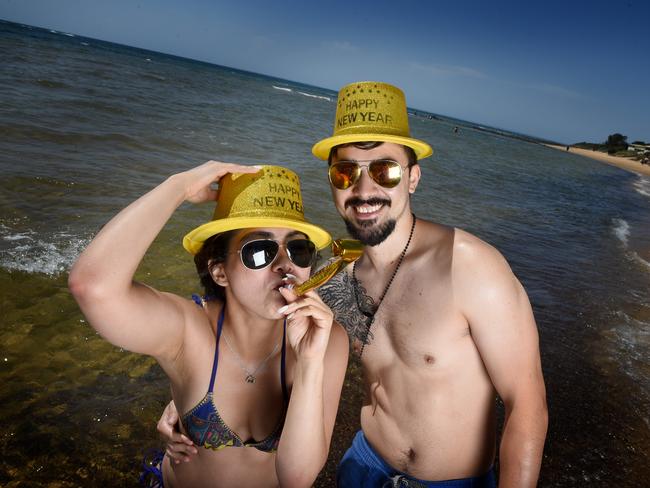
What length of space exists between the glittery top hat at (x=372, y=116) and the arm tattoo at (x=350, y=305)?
97 centimetres

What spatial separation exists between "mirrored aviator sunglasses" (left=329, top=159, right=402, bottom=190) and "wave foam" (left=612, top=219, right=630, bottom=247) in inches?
459

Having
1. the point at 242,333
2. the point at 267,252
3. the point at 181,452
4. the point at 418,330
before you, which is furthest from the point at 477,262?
the point at 181,452

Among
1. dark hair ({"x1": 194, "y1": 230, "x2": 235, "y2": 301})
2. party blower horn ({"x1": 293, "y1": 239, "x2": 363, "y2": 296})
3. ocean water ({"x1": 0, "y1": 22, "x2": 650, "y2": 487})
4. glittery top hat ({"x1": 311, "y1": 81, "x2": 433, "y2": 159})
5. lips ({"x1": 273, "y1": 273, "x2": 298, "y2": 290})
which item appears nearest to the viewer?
party blower horn ({"x1": 293, "y1": 239, "x2": 363, "y2": 296})

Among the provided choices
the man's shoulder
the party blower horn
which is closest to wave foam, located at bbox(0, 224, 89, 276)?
the party blower horn

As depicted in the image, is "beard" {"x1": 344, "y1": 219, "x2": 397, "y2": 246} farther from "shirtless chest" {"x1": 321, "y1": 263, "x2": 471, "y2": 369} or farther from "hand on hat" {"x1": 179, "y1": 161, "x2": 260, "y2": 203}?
"hand on hat" {"x1": 179, "y1": 161, "x2": 260, "y2": 203}

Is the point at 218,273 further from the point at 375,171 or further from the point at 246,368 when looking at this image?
the point at 375,171

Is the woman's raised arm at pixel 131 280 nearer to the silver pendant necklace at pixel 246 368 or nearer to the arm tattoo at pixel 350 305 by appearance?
the silver pendant necklace at pixel 246 368

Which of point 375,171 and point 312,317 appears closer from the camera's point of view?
point 312,317

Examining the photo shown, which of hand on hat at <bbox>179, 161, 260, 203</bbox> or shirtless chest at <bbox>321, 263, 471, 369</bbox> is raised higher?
hand on hat at <bbox>179, 161, 260, 203</bbox>

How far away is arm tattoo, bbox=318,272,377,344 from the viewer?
101 inches

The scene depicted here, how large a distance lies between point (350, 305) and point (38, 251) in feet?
15.1

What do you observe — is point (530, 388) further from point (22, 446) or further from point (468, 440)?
point (22, 446)

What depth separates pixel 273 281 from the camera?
1.99 metres

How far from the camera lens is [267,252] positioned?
77.4 inches
